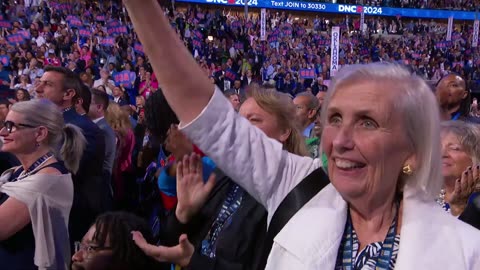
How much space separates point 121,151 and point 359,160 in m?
3.49

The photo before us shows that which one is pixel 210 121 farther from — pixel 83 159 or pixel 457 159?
pixel 83 159

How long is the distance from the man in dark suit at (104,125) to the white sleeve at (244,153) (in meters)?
2.47

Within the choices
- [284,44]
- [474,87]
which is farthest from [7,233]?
[284,44]

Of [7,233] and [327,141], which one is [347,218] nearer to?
[327,141]

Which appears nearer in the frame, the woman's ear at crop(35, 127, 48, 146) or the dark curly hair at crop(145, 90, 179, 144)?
the dark curly hair at crop(145, 90, 179, 144)

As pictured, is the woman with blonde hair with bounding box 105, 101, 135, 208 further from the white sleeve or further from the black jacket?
the white sleeve

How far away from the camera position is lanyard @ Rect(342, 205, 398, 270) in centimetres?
120

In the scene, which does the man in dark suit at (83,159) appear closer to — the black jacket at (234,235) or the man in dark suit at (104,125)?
the man in dark suit at (104,125)

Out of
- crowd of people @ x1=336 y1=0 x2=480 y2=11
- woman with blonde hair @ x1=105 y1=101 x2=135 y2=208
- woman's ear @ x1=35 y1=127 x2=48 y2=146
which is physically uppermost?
woman's ear @ x1=35 y1=127 x2=48 y2=146

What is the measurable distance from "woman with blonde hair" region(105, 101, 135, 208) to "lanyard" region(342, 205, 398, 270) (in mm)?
3156

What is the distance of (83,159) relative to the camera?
308 centimetres

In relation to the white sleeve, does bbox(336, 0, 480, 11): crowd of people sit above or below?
below

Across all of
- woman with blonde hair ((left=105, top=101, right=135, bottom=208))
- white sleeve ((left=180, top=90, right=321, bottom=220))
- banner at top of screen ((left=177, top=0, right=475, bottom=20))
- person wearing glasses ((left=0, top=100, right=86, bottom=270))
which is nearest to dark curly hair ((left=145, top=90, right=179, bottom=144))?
person wearing glasses ((left=0, top=100, right=86, bottom=270))

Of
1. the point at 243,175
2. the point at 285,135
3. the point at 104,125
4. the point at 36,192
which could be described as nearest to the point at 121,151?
the point at 104,125
